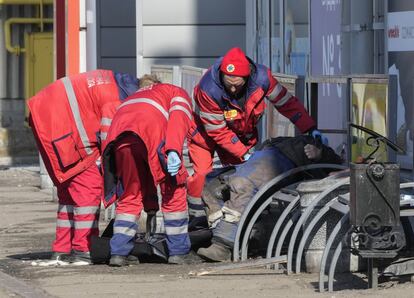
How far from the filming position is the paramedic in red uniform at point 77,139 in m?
9.77

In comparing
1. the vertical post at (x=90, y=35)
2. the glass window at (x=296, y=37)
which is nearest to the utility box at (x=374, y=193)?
the glass window at (x=296, y=37)

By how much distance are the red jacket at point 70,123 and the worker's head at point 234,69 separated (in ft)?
2.66

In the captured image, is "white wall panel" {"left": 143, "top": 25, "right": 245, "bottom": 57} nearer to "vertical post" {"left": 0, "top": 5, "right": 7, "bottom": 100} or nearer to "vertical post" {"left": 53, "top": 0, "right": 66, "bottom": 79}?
"vertical post" {"left": 53, "top": 0, "right": 66, "bottom": 79}

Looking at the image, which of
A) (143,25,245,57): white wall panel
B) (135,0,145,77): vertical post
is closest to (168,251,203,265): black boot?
(135,0,145,77): vertical post

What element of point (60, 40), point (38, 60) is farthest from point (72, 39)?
point (38, 60)

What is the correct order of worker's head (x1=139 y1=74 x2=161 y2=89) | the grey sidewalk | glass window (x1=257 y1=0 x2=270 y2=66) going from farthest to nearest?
glass window (x1=257 y1=0 x2=270 y2=66)
worker's head (x1=139 y1=74 x2=161 y2=89)
the grey sidewalk

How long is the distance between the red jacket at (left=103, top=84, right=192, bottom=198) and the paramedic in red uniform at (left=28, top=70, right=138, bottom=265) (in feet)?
0.95

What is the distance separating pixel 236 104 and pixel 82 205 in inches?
53.8

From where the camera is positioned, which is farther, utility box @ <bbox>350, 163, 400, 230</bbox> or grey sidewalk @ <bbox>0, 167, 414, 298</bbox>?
grey sidewalk @ <bbox>0, 167, 414, 298</bbox>

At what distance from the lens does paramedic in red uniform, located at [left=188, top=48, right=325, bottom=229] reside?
9.82 m

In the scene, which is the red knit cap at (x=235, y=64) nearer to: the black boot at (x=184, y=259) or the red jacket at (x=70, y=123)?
the red jacket at (x=70, y=123)

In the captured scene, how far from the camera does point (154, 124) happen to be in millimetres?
9422

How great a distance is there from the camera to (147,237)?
33.0 ft

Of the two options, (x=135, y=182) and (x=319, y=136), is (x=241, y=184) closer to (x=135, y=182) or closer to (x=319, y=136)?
(x=319, y=136)
